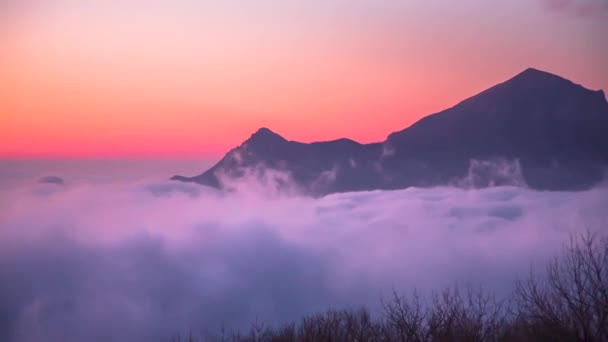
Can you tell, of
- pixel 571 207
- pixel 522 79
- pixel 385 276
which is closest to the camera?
pixel 571 207

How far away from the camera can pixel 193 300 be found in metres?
155

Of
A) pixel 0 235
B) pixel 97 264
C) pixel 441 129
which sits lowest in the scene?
pixel 97 264

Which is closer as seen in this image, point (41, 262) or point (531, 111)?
point (41, 262)

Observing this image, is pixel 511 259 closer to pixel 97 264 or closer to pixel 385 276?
pixel 385 276

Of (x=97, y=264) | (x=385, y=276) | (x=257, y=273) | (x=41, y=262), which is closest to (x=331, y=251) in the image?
(x=257, y=273)

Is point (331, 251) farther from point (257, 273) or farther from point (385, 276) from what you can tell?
point (385, 276)

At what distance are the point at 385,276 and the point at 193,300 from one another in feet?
184

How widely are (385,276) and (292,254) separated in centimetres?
5064

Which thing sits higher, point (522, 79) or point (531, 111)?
point (522, 79)

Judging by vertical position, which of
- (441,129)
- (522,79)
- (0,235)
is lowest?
(0,235)

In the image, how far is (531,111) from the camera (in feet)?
627

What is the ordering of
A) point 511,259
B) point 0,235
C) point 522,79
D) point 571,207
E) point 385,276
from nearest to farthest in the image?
point 511,259 < point 571,207 < point 385,276 < point 0,235 < point 522,79

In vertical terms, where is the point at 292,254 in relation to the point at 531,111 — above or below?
below

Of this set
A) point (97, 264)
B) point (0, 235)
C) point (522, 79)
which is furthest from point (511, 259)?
point (0, 235)
